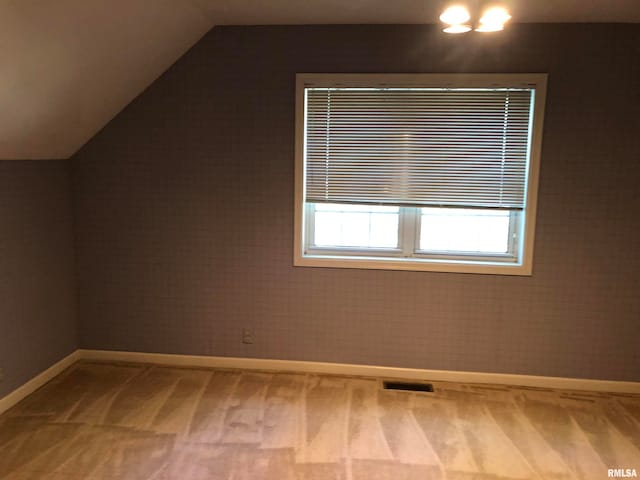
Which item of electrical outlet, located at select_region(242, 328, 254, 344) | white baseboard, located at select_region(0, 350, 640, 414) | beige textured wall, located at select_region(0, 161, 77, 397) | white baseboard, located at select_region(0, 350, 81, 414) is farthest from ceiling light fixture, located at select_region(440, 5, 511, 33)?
white baseboard, located at select_region(0, 350, 81, 414)

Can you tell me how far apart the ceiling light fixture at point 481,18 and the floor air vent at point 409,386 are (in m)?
2.22

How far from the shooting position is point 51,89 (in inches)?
94.7

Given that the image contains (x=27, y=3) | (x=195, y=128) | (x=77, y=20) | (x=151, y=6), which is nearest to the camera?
(x=27, y=3)

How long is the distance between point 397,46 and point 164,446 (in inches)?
106

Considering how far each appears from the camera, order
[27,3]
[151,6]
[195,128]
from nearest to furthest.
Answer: [27,3] → [151,6] → [195,128]

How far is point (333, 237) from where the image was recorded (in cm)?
332

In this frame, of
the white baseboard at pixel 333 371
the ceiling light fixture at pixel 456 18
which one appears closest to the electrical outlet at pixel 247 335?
the white baseboard at pixel 333 371

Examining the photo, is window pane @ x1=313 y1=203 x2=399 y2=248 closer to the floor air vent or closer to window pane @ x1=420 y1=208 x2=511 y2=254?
window pane @ x1=420 y1=208 x2=511 y2=254

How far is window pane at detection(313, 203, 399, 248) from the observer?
325cm

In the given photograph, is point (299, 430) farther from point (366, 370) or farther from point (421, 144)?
point (421, 144)

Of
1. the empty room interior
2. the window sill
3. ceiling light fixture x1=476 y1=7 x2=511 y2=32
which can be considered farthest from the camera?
the window sill

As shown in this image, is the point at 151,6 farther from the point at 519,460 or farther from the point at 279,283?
the point at 519,460

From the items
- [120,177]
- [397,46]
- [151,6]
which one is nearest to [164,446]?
Answer: [120,177]

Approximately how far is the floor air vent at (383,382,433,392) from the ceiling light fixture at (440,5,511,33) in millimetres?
2218
